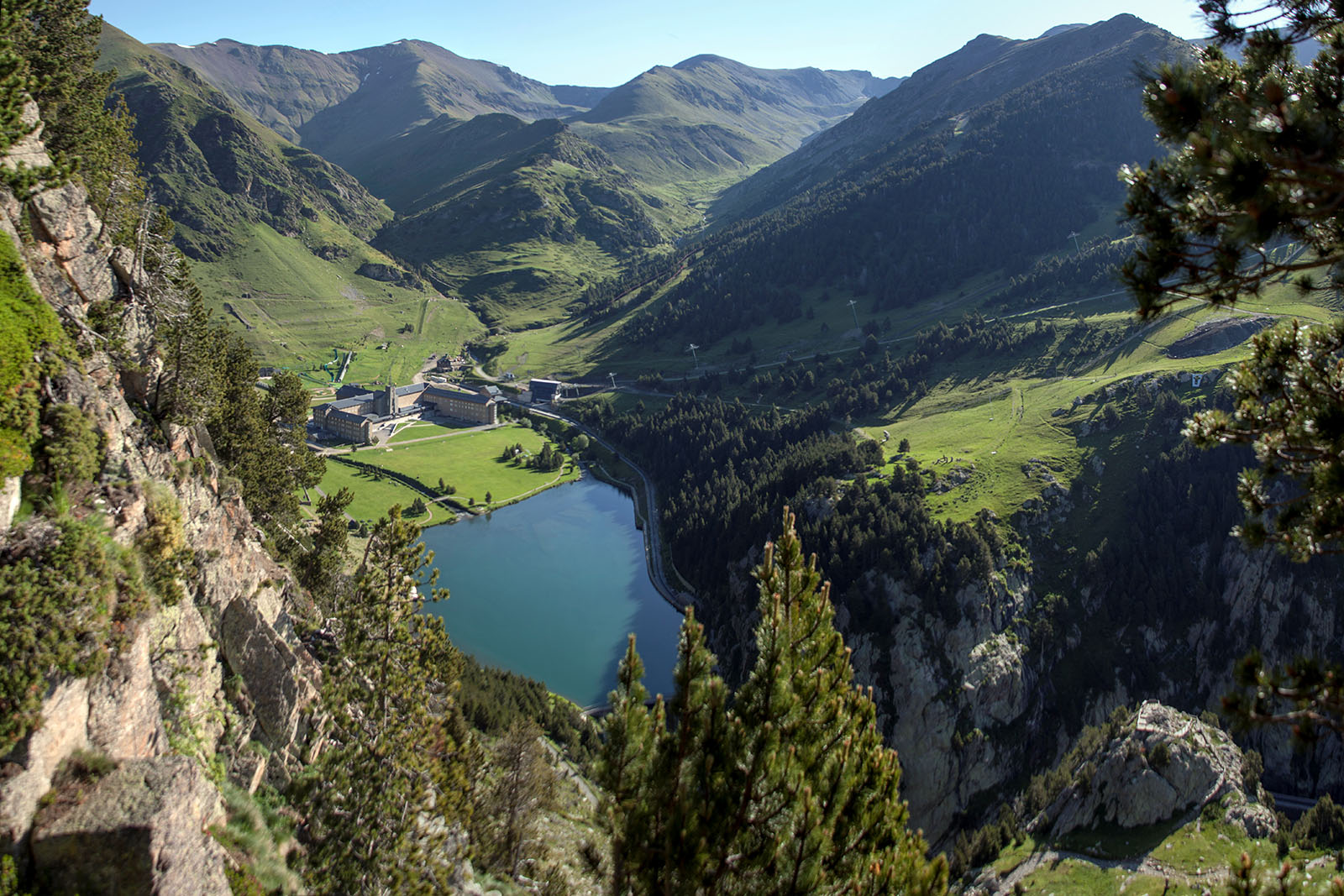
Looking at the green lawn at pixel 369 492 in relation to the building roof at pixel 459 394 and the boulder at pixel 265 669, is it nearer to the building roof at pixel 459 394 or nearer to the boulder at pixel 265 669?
the building roof at pixel 459 394

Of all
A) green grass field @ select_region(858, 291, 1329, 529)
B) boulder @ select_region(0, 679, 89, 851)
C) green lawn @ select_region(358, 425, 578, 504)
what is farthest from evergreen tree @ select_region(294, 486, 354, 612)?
green lawn @ select_region(358, 425, 578, 504)

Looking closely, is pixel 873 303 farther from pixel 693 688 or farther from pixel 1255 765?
pixel 693 688

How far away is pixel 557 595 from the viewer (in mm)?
76562

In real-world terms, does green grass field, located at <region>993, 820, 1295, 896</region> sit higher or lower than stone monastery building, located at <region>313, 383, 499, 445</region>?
lower

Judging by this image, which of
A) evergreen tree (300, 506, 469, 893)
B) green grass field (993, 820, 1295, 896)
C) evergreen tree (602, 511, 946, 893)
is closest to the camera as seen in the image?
evergreen tree (602, 511, 946, 893)

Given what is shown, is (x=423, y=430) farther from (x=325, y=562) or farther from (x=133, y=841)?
(x=133, y=841)

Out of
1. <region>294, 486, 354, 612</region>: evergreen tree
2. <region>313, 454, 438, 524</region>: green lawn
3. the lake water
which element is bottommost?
the lake water

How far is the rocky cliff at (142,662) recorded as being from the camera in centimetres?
1162

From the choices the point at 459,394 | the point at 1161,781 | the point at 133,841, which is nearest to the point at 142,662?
the point at 133,841

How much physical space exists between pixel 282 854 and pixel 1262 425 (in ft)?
73.6

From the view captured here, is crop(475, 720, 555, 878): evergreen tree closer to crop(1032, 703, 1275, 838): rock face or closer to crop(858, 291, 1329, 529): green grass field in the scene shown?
crop(1032, 703, 1275, 838): rock face

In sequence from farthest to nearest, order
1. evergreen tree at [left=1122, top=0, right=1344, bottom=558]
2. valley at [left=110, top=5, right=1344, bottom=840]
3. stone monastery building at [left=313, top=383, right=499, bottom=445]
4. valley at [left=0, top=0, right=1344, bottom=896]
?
stone monastery building at [left=313, top=383, right=499, bottom=445] < valley at [left=110, top=5, right=1344, bottom=840] < valley at [left=0, top=0, right=1344, bottom=896] < evergreen tree at [left=1122, top=0, right=1344, bottom=558]

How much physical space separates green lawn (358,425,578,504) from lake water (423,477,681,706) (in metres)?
4.19

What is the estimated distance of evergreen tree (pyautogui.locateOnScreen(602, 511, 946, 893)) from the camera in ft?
34.4
